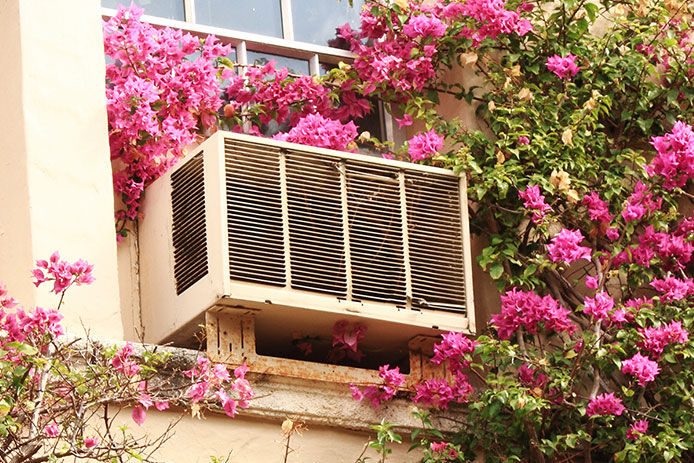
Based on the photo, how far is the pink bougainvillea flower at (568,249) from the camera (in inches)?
263

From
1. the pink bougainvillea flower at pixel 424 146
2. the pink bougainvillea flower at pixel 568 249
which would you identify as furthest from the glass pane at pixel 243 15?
the pink bougainvillea flower at pixel 568 249

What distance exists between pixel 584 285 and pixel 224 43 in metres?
2.02

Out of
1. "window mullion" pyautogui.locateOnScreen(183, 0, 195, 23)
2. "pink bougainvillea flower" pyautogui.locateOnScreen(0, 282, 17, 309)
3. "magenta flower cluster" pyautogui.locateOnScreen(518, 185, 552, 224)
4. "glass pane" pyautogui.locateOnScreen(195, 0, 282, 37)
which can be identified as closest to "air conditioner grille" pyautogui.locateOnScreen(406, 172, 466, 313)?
"magenta flower cluster" pyautogui.locateOnScreen(518, 185, 552, 224)

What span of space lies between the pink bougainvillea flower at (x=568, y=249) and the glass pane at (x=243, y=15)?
179 centimetres

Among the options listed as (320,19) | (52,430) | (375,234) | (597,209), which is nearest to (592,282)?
(597,209)

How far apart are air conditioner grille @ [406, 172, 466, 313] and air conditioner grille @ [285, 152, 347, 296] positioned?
362 mm

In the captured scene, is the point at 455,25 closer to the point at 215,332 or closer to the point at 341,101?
the point at 341,101

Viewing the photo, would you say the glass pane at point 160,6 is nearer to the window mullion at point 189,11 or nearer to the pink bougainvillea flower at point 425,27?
the window mullion at point 189,11

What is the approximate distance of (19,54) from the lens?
641 centimetres

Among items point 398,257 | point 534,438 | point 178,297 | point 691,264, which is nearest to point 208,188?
point 178,297

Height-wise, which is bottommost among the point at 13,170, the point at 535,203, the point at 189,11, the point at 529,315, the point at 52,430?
the point at 52,430

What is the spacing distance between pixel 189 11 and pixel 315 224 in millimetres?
1414

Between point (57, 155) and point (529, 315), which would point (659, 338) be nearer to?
point (529, 315)

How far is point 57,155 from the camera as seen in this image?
636 centimetres
